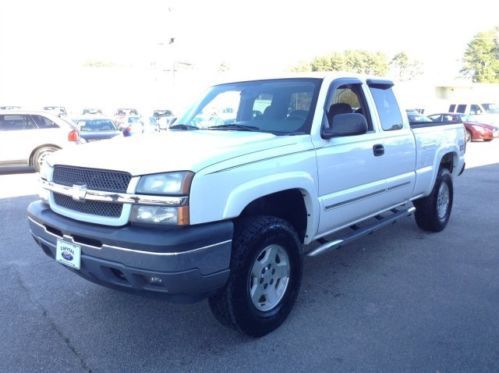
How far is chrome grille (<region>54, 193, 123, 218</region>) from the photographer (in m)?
2.73

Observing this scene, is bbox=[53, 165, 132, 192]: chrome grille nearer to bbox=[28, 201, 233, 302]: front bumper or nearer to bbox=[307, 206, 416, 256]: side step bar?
bbox=[28, 201, 233, 302]: front bumper

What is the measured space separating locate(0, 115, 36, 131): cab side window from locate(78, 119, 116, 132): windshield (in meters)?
2.95

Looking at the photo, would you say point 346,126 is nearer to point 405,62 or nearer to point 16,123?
point 16,123

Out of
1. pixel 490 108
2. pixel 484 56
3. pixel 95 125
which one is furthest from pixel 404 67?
pixel 95 125

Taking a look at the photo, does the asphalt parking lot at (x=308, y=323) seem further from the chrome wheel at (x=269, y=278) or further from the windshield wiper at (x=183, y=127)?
the windshield wiper at (x=183, y=127)

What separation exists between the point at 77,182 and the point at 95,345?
1132mm

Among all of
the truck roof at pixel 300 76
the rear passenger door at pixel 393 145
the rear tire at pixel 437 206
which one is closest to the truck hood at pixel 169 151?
the truck roof at pixel 300 76

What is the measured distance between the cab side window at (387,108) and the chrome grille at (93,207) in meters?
2.83

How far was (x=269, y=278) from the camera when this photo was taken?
3.26 meters

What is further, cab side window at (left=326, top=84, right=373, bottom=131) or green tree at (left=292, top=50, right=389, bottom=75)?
green tree at (left=292, top=50, right=389, bottom=75)

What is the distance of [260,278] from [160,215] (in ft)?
3.15

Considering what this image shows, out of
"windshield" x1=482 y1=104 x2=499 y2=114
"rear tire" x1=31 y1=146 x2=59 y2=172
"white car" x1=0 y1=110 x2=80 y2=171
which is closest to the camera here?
"white car" x1=0 y1=110 x2=80 y2=171

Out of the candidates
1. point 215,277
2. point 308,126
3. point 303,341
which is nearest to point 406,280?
point 303,341

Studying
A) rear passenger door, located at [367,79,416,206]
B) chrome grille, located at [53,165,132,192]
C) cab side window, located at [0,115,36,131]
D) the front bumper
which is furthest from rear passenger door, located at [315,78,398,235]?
cab side window, located at [0,115,36,131]
